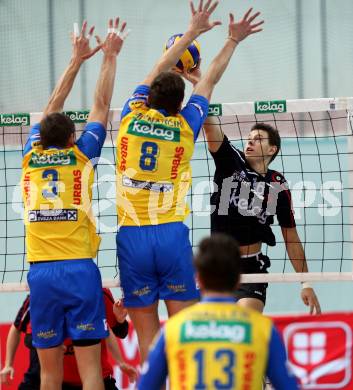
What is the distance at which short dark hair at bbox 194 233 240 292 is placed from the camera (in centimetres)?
357

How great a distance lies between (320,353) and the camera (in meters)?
8.27

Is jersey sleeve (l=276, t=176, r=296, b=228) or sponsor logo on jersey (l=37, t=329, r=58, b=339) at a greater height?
jersey sleeve (l=276, t=176, r=296, b=228)

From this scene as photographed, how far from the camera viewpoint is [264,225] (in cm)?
685

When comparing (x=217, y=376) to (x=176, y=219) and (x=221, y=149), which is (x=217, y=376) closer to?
(x=176, y=219)

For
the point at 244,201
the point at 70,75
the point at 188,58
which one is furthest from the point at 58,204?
the point at 244,201

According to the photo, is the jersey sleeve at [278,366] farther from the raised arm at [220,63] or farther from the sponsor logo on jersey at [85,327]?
the raised arm at [220,63]

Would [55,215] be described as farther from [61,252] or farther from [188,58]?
[188,58]

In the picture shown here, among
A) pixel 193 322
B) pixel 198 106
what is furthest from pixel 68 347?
pixel 193 322

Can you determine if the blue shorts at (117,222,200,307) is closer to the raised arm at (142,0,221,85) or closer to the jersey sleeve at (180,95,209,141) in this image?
the jersey sleeve at (180,95,209,141)

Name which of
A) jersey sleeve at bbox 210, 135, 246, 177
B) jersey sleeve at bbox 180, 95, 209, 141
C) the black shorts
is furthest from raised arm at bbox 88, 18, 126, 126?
the black shorts

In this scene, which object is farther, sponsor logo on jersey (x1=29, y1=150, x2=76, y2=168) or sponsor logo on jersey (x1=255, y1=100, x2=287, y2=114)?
sponsor logo on jersey (x1=255, y1=100, x2=287, y2=114)

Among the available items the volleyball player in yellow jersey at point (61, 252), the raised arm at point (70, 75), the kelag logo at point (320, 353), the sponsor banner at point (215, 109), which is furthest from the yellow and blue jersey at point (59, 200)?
the kelag logo at point (320, 353)

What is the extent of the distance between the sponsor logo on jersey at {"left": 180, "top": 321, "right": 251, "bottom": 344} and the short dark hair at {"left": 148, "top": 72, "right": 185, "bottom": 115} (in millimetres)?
2209

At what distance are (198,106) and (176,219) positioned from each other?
724 millimetres
